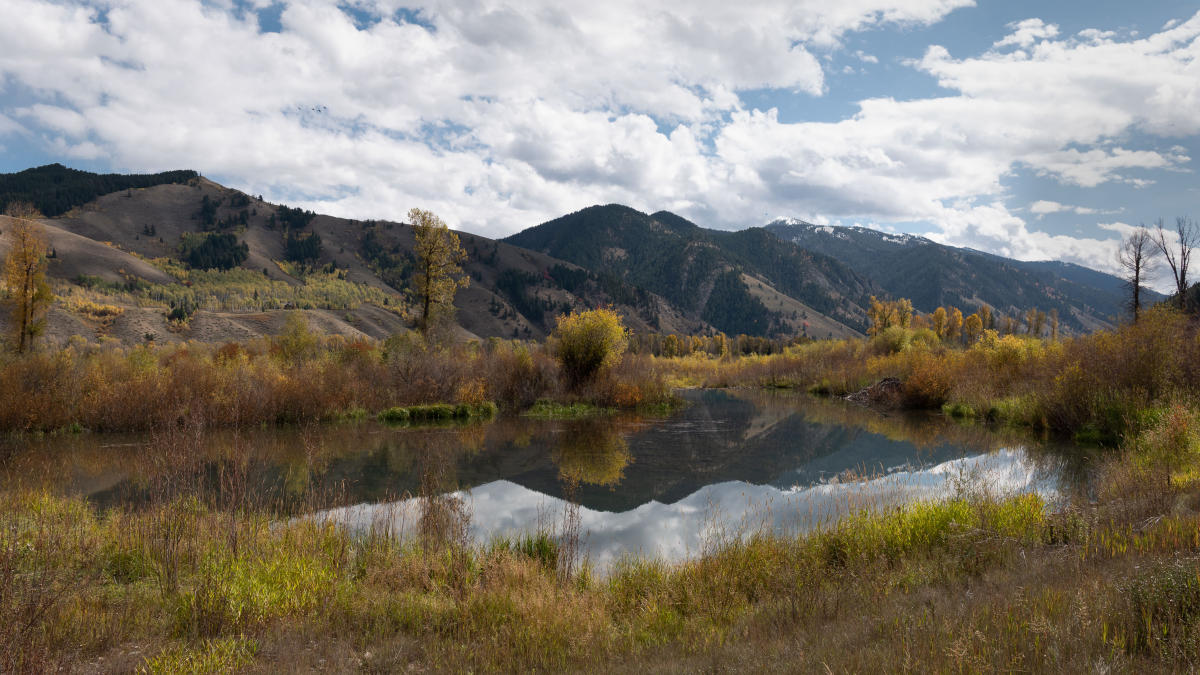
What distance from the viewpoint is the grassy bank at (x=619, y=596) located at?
15.6 ft

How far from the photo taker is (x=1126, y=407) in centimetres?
2098

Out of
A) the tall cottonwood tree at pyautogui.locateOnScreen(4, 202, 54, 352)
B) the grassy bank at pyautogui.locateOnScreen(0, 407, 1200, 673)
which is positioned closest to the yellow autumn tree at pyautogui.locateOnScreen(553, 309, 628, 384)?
the grassy bank at pyautogui.locateOnScreen(0, 407, 1200, 673)

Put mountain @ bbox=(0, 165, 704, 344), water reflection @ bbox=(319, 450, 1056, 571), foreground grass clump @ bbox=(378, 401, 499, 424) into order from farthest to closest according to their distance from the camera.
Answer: mountain @ bbox=(0, 165, 704, 344)
foreground grass clump @ bbox=(378, 401, 499, 424)
water reflection @ bbox=(319, 450, 1056, 571)

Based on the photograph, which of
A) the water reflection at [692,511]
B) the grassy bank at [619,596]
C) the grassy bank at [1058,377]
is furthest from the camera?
the grassy bank at [1058,377]

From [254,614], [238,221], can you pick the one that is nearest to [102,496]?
[254,614]

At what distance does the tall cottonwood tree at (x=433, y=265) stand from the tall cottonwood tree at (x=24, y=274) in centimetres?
1957

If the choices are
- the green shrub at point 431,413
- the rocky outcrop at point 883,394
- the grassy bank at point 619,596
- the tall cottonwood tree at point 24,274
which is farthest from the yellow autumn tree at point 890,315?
the tall cottonwood tree at point 24,274

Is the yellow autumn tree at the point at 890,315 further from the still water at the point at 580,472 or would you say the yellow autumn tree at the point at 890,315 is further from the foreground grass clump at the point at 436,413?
the foreground grass clump at the point at 436,413

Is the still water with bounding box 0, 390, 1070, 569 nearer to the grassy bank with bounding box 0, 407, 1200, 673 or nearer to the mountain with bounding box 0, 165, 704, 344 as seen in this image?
the grassy bank with bounding box 0, 407, 1200, 673

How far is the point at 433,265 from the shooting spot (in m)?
38.7

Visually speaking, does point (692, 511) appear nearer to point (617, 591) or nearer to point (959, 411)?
point (617, 591)

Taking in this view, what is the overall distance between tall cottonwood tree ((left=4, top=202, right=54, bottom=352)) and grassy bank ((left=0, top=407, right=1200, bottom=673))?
28.5 m

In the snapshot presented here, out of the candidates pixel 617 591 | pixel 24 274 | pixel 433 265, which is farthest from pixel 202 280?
pixel 617 591

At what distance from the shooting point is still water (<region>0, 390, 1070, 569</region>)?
11945 mm
